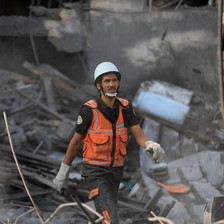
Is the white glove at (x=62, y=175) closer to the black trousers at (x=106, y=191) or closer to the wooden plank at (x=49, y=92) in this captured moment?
the black trousers at (x=106, y=191)

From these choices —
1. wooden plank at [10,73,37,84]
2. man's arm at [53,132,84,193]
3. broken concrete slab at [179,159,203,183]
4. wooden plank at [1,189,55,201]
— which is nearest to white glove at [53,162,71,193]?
man's arm at [53,132,84,193]

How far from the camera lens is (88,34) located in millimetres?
8641

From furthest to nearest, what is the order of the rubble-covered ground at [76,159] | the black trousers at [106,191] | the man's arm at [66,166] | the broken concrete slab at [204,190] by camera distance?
the broken concrete slab at [204,190]
the rubble-covered ground at [76,159]
the man's arm at [66,166]
the black trousers at [106,191]

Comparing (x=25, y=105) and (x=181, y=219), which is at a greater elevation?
(x=25, y=105)

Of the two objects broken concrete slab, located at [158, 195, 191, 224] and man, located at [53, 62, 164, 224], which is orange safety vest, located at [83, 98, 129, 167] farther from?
broken concrete slab, located at [158, 195, 191, 224]

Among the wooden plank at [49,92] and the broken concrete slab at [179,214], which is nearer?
the broken concrete slab at [179,214]

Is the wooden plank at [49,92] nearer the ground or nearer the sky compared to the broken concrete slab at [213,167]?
nearer the sky

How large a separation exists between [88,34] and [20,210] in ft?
17.8

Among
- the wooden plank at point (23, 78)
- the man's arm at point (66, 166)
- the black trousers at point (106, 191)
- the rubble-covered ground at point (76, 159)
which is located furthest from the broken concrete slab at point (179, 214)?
the wooden plank at point (23, 78)

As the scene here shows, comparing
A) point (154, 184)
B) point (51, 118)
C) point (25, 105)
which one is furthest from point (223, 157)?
point (25, 105)

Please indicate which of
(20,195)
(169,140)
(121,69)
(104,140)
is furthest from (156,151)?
(121,69)

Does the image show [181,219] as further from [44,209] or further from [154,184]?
[44,209]

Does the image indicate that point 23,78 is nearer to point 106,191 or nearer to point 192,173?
point 192,173

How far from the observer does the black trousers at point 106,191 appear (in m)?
2.81
